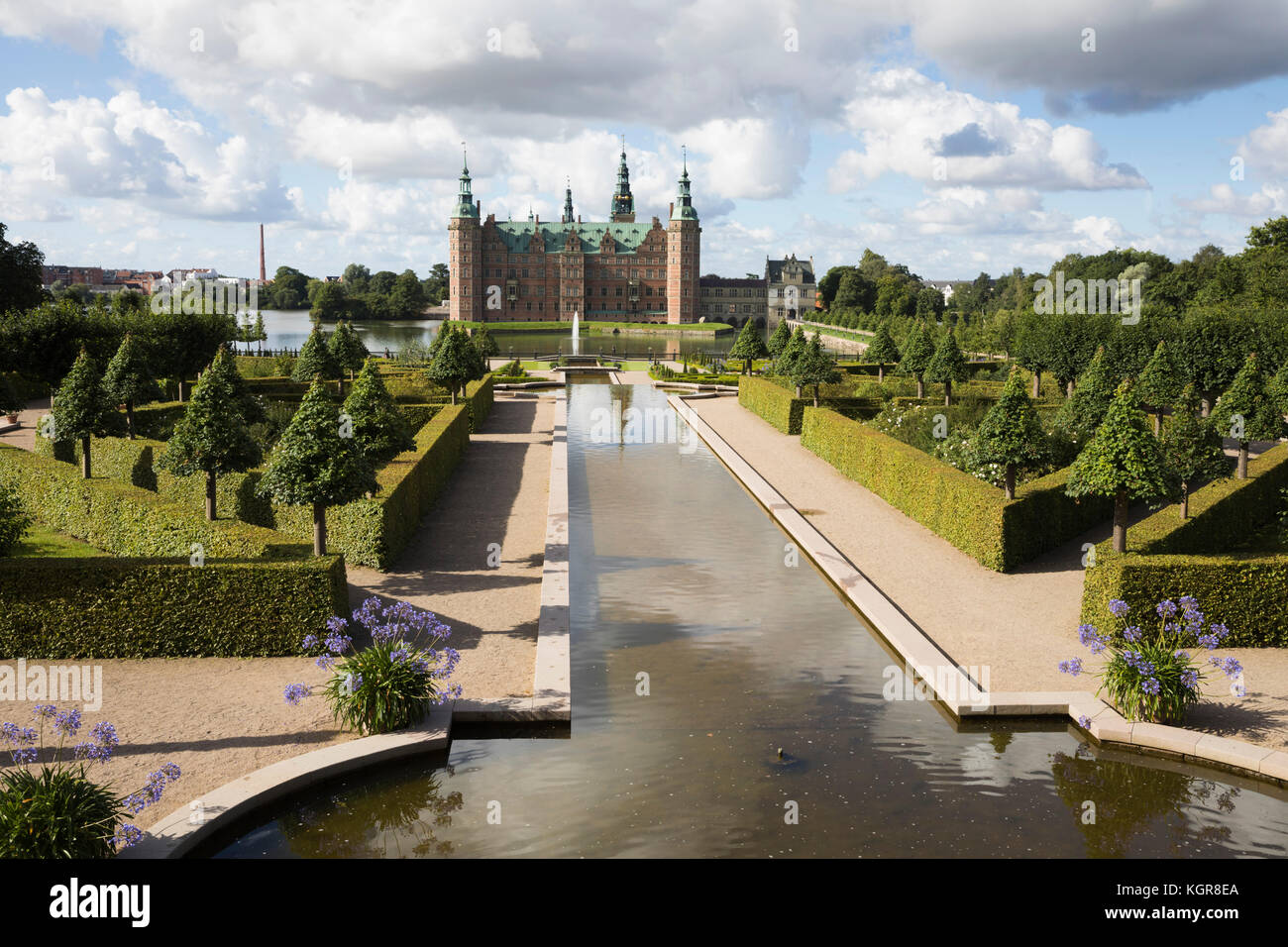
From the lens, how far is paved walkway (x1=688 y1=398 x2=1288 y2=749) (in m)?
9.90

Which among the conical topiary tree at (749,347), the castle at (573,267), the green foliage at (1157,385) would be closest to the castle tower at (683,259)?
the castle at (573,267)

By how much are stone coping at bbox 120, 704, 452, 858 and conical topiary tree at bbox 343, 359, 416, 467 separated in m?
7.77

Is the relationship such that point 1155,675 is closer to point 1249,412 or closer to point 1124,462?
point 1124,462

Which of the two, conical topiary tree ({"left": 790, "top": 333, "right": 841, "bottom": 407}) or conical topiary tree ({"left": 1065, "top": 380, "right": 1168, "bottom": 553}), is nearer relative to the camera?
conical topiary tree ({"left": 1065, "top": 380, "right": 1168, "bottom": 553})

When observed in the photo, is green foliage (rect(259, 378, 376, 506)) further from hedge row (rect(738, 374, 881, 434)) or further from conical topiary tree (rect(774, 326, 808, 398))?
conical topiary tree (rect(774, 326, 808, 398))

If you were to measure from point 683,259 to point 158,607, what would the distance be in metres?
122

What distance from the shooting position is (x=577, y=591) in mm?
13820

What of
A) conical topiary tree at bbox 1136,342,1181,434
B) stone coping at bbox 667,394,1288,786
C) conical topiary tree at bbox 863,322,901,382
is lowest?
stone coping at bbox 667,394,1288,786

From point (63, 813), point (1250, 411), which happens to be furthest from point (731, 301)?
point (63, 813)

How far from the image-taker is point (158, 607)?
1068cm

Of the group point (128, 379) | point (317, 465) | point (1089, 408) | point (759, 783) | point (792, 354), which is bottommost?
point (759, 783)

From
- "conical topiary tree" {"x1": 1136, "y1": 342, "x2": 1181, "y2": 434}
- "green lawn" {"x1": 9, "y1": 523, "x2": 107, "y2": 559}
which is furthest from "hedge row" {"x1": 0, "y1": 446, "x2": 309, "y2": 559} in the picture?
"conical topiary tree" {"x1": 1136, "y1": 342, "x2": 1181, "y2": 434}
